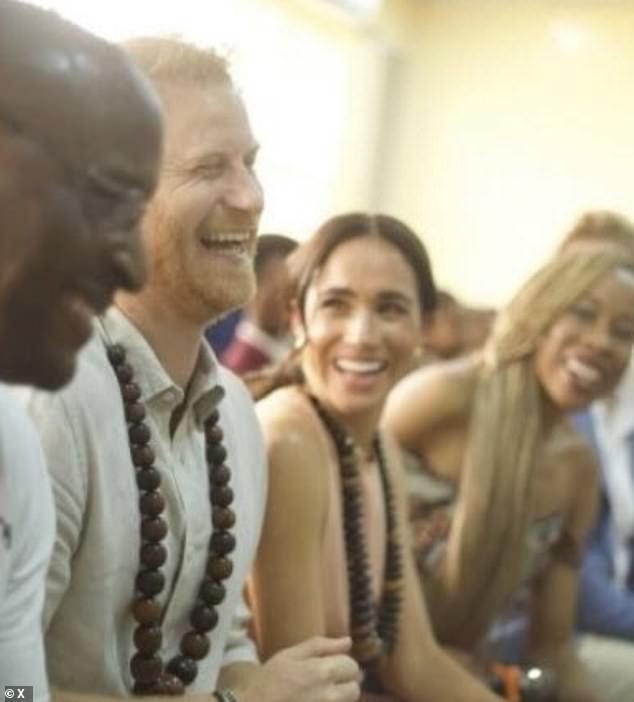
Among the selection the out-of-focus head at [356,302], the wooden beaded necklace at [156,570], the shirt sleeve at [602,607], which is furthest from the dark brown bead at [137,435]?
the shirt sleeve at [602,607]

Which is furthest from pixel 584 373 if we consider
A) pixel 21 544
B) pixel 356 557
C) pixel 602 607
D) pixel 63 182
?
pixel 63 182

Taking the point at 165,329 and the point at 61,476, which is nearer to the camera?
the point at 61,476

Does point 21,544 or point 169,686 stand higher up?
point 21,544

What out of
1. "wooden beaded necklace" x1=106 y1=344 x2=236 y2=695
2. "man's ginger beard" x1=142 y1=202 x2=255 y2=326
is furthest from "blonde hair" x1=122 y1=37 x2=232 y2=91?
"wooden beaded necklace" x1=106 y1=344 x2=236 y2=695

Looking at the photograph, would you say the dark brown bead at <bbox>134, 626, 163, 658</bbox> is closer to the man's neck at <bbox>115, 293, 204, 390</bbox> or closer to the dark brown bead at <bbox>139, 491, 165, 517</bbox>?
the dark brown bead at <bbox>139, 491, 165, 517</bbox>

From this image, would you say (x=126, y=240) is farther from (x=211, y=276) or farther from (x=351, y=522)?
(x=351, y=522)

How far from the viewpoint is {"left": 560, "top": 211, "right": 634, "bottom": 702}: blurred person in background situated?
195 centimetres

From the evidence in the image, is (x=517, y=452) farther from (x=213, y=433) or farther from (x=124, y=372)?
(x=124, y=372)

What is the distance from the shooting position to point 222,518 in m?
1.05

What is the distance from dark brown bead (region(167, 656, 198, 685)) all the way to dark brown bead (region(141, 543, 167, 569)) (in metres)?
0.11

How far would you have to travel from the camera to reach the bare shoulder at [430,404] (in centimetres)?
180

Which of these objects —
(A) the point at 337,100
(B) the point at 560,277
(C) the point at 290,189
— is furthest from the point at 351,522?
(A) the point at 337,100

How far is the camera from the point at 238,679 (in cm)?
111

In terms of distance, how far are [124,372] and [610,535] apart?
4.60 ft
